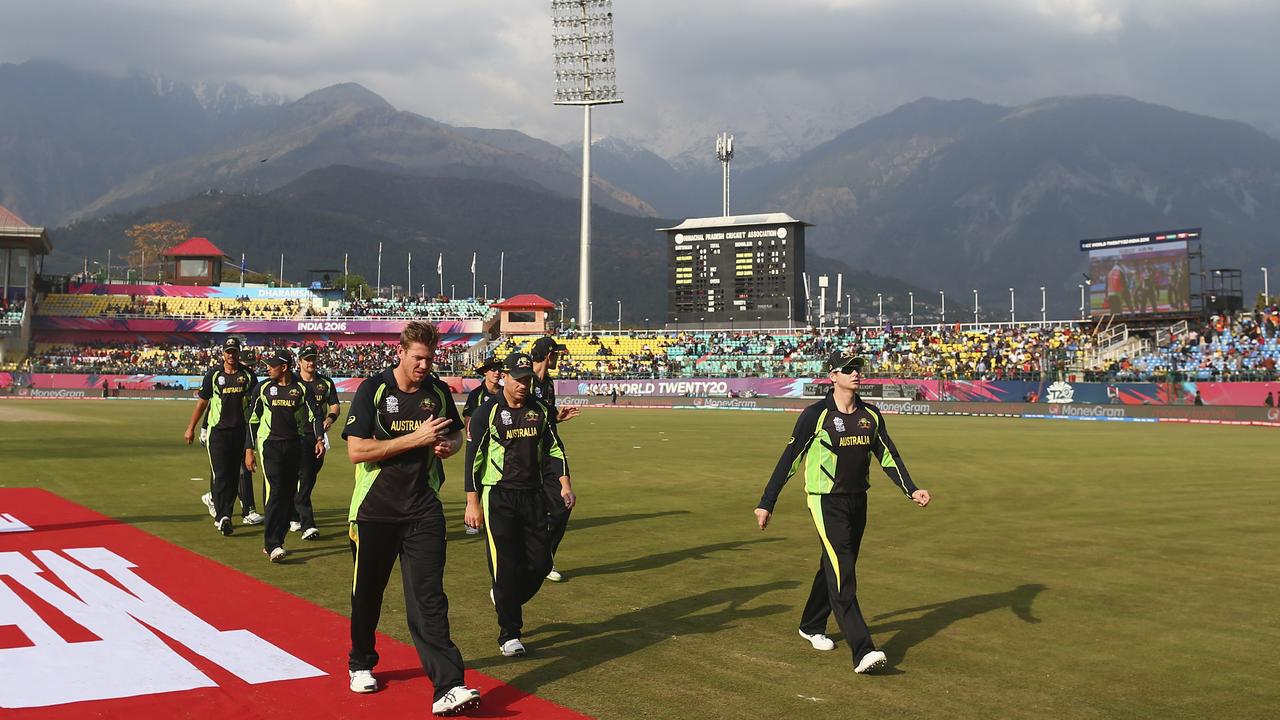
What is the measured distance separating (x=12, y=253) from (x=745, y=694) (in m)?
97.4

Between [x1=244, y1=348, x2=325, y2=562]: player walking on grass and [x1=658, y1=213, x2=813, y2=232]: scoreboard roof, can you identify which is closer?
[x1=244, y1=348, x2=325, y2=562]: player walking on grass

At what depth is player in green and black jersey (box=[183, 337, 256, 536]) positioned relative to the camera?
44.6ft

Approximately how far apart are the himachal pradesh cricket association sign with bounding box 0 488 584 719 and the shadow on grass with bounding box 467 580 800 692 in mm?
464

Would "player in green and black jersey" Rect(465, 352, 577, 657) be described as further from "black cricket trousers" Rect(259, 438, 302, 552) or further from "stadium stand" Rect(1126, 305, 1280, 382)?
"stadium stand" Rect(1126, 305, 1280, 382)

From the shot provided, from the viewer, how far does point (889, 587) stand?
1066cm

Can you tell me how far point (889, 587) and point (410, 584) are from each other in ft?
18.6

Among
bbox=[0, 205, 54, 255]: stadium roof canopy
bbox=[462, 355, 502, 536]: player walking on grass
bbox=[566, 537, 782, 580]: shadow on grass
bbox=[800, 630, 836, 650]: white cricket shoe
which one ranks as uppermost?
bbox=[0, 205, 54, 255]: stadium roof canopy

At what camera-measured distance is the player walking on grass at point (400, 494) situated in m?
6.86

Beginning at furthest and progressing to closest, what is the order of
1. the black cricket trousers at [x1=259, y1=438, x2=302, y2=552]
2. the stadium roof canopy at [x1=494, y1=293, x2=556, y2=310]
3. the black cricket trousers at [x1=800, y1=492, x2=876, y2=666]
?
the stadium roof canopy at [x1=494, y1=293, x2=556, y2=310]
the black cricket trousers at [x1=259, y1=438, x2=302, y2=552]
the black cricket trousers at [x1=800, y1=492, x2=876, y2=666]

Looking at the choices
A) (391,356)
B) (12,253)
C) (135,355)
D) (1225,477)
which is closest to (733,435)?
(1225,477)

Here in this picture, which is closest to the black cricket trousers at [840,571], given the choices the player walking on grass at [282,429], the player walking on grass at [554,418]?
the player walking on grass at [554,418]

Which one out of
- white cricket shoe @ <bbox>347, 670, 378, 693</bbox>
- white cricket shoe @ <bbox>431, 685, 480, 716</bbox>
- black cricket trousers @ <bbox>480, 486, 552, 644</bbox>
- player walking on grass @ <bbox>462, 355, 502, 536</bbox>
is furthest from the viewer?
player walking on grass @ <bbox>462, 355, 502, 536</bbox>

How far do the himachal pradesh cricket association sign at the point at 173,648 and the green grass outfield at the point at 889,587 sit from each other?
586 millimetres

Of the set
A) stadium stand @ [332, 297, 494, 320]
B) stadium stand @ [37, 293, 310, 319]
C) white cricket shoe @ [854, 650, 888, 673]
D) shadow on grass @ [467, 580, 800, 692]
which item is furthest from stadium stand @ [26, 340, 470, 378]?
white cricket shoe @ [854, 650, 888, 673]
